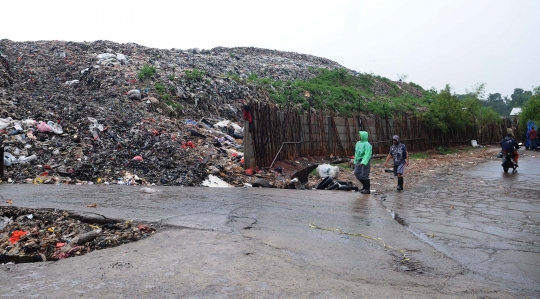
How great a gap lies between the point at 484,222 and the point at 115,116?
10048mm

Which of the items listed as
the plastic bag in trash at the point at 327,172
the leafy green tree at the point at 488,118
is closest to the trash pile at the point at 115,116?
the plastic bag in trash at the point at 327,172

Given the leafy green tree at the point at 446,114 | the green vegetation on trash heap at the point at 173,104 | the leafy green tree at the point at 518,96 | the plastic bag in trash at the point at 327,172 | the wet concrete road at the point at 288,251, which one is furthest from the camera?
the leafy green tree at the point at 518,96

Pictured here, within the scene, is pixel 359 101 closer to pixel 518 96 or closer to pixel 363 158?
pixel 363 158

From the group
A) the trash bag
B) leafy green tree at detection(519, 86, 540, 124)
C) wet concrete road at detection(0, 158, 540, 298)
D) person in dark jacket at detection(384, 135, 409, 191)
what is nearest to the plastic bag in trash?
the trash bag

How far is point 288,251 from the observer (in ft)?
15.0

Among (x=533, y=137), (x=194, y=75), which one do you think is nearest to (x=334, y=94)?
(x=194, y=75)

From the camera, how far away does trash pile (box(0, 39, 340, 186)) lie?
1016cm

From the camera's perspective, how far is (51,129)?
11445mm

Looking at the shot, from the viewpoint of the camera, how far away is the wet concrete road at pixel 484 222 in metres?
4.48

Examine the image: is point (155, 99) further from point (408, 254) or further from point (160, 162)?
point (408, 254)

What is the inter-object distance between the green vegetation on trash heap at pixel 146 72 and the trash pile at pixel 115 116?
37 millimetres

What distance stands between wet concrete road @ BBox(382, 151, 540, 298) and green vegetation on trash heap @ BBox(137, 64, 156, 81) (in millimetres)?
10481

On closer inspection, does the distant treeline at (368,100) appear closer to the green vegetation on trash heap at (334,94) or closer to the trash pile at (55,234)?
the green vegetation on trash heap at (334,94)

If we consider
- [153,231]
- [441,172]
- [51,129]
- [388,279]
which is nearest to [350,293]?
[388,279]
